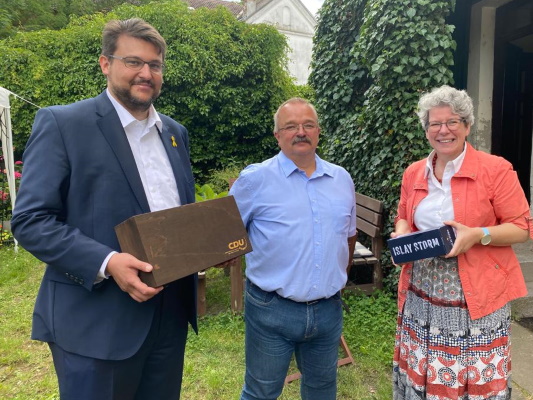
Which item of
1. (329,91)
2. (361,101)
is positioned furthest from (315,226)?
(329,91)

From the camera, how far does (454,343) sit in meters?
2.04

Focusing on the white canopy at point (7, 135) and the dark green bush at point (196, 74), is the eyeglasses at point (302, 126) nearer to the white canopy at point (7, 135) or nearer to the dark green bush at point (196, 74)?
the white canopy at point (7, 135)

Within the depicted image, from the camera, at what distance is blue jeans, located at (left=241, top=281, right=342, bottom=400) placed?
204 centimetres

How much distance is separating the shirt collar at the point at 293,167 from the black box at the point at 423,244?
1.62 feet

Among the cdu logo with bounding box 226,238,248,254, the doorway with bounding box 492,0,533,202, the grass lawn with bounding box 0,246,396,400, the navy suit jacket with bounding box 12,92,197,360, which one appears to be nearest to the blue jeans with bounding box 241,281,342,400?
the cdu logo with bounding box 226,238,248,254

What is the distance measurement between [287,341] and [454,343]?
0.84 m

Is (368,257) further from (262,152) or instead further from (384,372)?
(262,152)

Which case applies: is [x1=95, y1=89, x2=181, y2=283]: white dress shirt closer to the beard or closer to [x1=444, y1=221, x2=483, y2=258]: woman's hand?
the beard

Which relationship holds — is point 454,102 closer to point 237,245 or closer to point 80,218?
point 237,245

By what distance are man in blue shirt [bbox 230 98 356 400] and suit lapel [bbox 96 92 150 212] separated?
23.1 inches

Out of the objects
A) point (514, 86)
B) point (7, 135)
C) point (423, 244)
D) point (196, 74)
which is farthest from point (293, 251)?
point (196, 74)

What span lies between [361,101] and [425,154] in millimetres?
1705

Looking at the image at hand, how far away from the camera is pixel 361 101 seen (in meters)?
5.36

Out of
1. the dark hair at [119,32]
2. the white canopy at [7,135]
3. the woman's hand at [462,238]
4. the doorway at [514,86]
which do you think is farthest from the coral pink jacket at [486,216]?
the white canopy at [7,135]
